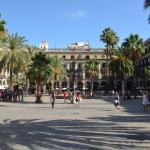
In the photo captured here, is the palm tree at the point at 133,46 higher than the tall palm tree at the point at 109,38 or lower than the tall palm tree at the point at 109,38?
lower

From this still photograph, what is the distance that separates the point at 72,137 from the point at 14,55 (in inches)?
2035

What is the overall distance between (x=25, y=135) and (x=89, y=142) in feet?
10.8

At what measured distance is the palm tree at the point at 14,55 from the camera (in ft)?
223

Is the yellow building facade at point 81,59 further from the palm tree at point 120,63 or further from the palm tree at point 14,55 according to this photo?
the palm tree at point 14,55

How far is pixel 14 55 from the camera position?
6794 cm

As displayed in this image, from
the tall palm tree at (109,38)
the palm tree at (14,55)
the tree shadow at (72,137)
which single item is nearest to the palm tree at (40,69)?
the palm tree at (14,55)

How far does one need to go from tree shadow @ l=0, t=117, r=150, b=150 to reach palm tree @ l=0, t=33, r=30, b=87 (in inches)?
1842

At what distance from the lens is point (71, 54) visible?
497 feet

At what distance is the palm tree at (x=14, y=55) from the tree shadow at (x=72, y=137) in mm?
46794

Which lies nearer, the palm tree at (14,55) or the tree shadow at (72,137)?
the tree shadow at (72,137)

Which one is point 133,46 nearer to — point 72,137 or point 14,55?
point 14,55

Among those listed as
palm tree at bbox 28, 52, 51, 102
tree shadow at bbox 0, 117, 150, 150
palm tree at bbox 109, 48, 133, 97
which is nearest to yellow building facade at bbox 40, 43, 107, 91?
palm tree at bbox 109, 48, 133, 97

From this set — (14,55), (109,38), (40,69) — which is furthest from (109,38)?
(40,69)

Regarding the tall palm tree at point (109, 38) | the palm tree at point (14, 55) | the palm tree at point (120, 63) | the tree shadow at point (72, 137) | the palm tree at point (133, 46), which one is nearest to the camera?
the tree shadow at point (72, 137)
